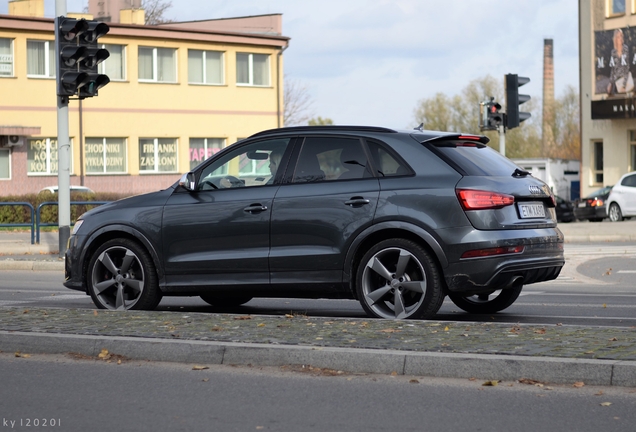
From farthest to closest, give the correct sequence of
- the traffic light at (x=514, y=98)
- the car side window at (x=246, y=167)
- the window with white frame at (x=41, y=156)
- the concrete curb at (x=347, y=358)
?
the window with white frame at (x=41, y=156), the traffic light at (x=514, y=98), the car side window at (x=246, y=167), the concrete curb at (x=347, y=358)

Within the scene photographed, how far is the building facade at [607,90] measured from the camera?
4453 cm

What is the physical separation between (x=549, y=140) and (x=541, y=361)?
80178 millimetres

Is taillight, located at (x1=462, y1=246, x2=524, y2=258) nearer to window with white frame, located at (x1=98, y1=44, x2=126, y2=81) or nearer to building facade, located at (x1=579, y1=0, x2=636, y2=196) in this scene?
window with white frame, located at (x1=98, y1=44, x2=126, y2=81)

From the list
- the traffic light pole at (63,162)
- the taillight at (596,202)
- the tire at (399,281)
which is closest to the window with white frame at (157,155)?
the taillight at (596,202)

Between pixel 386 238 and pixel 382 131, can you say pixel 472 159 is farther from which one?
pixel 386 238

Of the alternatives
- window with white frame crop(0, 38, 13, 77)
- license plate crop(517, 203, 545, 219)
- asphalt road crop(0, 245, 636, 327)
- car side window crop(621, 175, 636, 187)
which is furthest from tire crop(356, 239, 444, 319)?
window with white frame crop(0, 38, 13, 77)

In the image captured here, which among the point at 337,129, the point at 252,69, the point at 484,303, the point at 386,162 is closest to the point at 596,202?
the point at 252,69

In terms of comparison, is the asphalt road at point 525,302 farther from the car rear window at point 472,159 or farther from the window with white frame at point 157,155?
the window with white frame at point 157,155

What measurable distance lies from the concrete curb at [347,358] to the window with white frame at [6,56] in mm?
34401

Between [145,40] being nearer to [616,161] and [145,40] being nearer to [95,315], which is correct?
[616,161]

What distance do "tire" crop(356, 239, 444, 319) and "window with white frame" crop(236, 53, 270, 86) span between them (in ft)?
126

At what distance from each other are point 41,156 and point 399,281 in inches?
1383

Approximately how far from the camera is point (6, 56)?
4053cm

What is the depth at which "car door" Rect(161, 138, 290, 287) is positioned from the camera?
9234 mm
